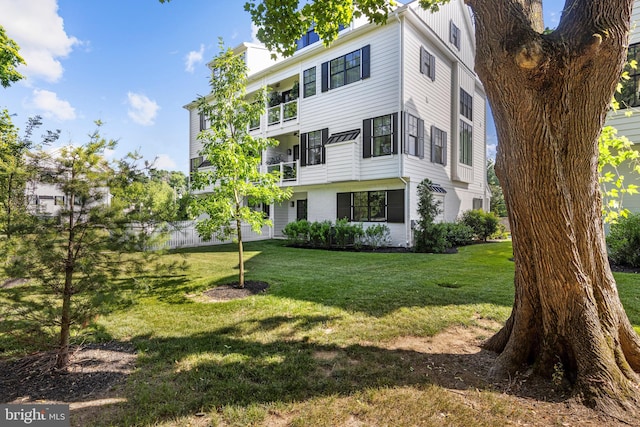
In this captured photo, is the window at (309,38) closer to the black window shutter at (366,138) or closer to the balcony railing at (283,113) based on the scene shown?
the balcony railing at (283,113)

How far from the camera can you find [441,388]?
271cm

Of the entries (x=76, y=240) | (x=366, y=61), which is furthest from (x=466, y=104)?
(x=76, y=240)

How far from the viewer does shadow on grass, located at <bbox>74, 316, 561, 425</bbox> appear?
98.4 inches

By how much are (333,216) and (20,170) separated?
43.4ft

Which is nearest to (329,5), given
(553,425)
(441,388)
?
(441,388)

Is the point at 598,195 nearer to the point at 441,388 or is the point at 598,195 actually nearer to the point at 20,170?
the point at 441,388

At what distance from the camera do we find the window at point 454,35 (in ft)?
53.2

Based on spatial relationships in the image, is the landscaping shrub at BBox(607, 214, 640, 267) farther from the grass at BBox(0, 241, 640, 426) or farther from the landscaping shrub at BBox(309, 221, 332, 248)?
the landscaping shrub at BBox(309, 221, 332, 248)

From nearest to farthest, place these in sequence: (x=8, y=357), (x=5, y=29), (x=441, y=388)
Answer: (x=441, y=388), (x=8, y=357), (x=5, y=29)

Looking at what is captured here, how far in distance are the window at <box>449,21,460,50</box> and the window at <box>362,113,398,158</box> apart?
6973 millimetres

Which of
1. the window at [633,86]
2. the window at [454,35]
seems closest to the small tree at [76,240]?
the window at [633,86]

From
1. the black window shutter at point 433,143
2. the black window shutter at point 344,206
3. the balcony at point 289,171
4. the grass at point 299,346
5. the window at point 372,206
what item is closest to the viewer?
the grass at point 299,346

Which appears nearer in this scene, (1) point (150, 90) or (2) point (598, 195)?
(2) point (598, 195)

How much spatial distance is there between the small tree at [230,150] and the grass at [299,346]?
1634 mm
